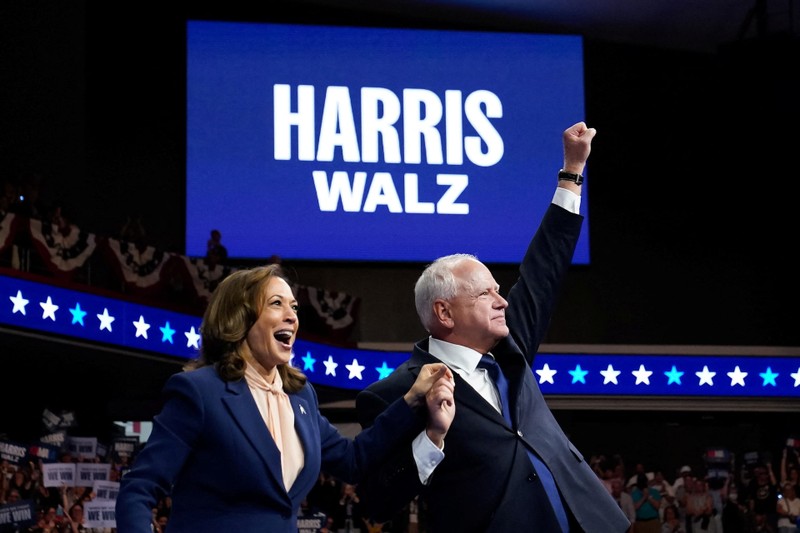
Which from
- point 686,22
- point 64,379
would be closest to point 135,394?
point 64,379

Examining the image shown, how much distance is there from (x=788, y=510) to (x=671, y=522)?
4.63 feet

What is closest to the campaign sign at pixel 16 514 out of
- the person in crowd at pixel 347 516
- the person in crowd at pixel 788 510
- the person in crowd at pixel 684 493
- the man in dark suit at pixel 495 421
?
the person in crowd at pixel 347 516

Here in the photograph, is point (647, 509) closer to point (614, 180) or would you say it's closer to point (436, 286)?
point (614, 180)

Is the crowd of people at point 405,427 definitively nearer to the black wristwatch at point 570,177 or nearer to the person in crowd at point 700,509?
the black wristwatch at point 570,177

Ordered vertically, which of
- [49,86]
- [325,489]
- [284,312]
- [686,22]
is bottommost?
[325,489]

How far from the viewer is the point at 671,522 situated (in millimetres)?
12008

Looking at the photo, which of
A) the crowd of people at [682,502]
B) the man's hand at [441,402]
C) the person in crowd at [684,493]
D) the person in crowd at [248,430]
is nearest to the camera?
the person in crowd at [248,430]

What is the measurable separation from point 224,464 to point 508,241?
13.1m

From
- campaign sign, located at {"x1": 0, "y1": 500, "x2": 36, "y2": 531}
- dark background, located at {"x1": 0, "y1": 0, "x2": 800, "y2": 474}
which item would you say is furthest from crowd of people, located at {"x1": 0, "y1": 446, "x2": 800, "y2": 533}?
dark background, located at {"x1": 0, "y1": 0, "x2": 800, "y2": 474}

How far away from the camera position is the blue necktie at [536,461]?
122 inches

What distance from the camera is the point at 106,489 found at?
8.91 meters

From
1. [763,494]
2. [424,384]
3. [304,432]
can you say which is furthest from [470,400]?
[763,494]

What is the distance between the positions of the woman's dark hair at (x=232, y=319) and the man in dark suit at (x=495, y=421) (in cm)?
48

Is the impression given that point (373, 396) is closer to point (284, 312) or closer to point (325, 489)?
point (284, 312)
